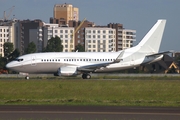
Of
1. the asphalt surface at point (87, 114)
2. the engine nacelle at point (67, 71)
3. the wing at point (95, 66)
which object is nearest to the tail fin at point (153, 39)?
the wing at point (95, 66)

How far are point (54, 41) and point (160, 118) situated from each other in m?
126

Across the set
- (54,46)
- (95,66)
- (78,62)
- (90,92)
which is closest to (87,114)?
(90,92)

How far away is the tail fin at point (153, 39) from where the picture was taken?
75.9 m

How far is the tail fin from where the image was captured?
7588 centimetres

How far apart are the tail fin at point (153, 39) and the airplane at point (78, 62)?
1435 millimetres

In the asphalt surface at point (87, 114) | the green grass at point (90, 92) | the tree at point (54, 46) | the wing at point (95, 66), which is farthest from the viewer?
the tree at point (54, 46)

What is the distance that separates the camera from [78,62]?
7288cm

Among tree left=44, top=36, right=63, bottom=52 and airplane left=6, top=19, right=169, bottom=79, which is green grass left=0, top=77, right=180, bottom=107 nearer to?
airplane left=6, top=19, right=169, bottom=79

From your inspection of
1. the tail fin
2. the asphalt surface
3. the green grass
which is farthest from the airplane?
the asphalt surface

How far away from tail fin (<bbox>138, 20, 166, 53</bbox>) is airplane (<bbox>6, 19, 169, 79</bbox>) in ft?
4.71

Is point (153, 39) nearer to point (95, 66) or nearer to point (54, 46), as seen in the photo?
point (95, 66)

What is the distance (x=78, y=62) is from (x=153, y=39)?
11922 mm

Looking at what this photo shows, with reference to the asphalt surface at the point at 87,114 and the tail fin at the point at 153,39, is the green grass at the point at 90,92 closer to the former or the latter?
the asphalt surface at the point at 87,114

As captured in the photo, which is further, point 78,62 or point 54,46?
point 54,46
